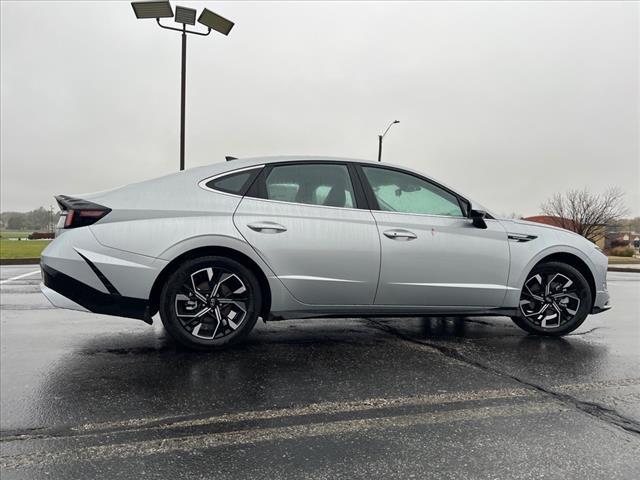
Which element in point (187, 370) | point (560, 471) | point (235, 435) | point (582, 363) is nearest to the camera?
point (560, 471)

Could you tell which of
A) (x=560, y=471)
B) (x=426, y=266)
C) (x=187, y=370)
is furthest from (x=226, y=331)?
(x=560, y=471)

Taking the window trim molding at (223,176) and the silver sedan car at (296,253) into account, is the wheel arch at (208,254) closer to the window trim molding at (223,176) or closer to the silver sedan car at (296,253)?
the silver sedan car at (296,253)

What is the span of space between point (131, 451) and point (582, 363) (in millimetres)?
3310

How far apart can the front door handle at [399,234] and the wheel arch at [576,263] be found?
4.83 ft

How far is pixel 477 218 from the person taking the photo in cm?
408

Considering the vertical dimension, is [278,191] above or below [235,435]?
above

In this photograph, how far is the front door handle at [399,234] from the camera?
12.5 feet

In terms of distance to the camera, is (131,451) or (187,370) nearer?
(131,451)

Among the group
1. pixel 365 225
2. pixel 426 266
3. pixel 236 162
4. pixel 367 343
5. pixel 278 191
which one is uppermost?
pixel 236 162

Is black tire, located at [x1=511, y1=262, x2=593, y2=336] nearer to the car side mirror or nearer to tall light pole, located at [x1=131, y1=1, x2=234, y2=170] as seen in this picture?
the car side mirror

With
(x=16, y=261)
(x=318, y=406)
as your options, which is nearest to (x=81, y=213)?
(x=318, y=406)

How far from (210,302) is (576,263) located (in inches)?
141

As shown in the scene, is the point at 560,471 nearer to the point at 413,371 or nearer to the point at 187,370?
the point at 413,371

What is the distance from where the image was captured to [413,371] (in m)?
3.19
